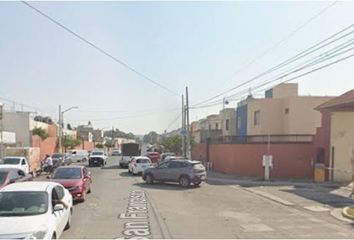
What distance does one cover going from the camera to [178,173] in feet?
96.9

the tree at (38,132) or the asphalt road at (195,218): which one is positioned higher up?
the tree at (38,132)

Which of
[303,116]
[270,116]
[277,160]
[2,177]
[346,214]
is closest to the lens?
[346,214]

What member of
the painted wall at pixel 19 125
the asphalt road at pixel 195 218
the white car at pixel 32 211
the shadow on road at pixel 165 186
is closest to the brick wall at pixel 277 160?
the shadow on road at pixel 165 186

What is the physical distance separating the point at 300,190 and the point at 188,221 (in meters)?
13.7

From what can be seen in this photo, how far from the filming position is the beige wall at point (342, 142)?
107 feet

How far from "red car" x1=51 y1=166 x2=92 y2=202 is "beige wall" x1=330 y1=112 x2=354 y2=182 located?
18067mm

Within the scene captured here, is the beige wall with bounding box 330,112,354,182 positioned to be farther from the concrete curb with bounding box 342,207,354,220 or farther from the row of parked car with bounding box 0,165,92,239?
the row of parked car with bounding box 0,165,92,239

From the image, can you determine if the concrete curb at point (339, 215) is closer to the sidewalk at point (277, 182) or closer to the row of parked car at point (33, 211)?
the row of parked car at point (33, 211)

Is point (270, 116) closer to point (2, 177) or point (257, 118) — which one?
point (257, 118)

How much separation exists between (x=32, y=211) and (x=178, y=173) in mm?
19449

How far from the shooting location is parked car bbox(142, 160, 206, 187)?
2914 centimetres

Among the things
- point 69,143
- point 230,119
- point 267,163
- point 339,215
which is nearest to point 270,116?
point 267,163

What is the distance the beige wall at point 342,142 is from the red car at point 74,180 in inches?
711

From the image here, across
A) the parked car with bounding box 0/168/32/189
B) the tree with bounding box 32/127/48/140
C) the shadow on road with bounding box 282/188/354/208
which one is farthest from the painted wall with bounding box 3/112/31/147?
the shadow on road with bounding box 282/188/354/208
